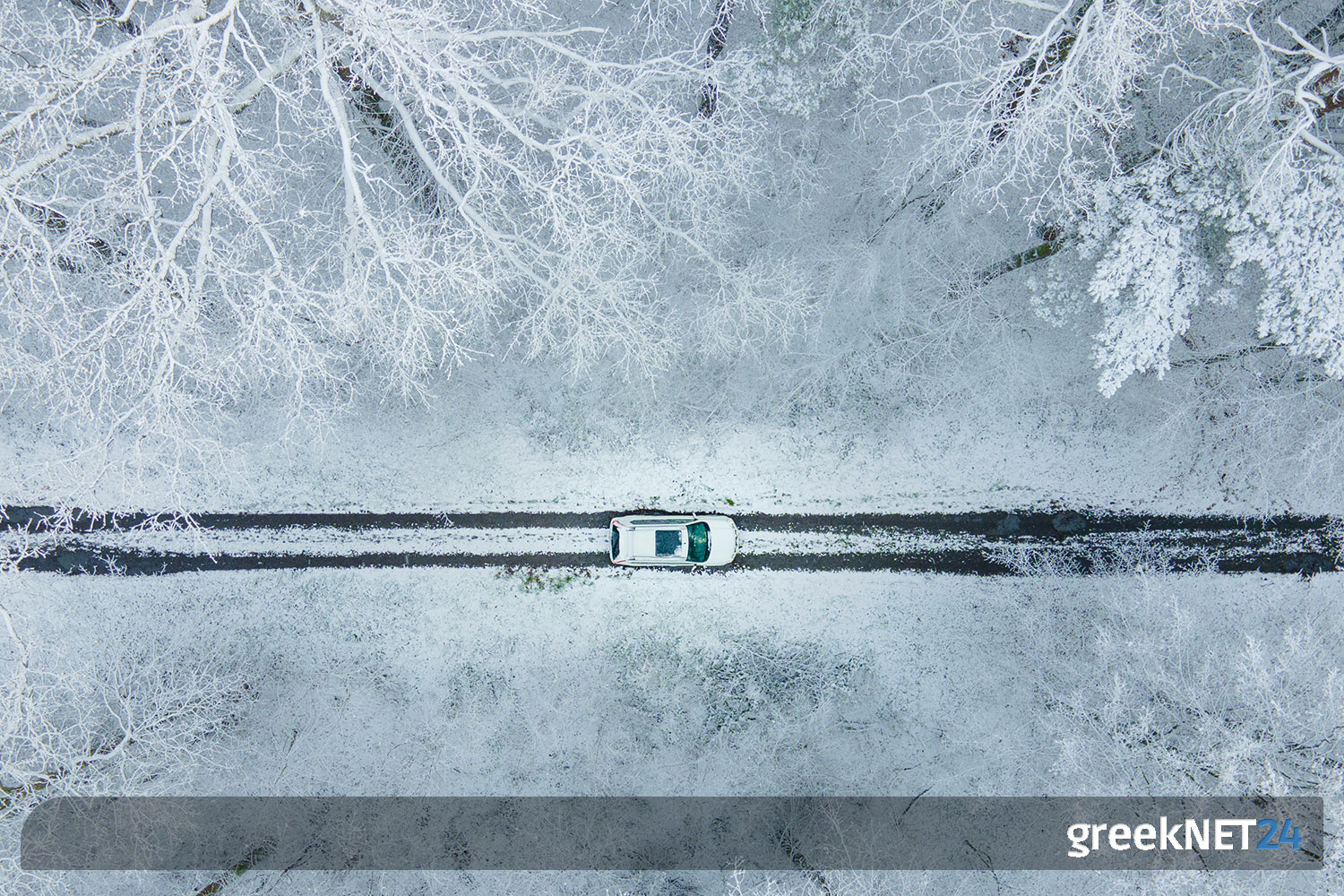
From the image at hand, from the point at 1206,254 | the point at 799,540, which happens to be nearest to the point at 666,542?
the point at 799,540

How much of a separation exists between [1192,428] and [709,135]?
8547 millimetres

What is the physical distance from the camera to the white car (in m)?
10.8

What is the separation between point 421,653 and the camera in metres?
11.3

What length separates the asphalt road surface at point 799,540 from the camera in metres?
11.3

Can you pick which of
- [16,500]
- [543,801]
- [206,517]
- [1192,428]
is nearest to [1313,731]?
[1192,428]

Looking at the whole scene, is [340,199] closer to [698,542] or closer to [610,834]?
[698,542]

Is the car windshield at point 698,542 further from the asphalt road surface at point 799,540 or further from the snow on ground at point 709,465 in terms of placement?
the asphalt road surface at point 799,540

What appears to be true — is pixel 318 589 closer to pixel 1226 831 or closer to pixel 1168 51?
pixel 1226 831

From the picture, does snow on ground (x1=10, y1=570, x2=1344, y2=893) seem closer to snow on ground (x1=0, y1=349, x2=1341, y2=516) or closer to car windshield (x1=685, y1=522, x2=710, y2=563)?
car windshield (x1=685, y1=522, x2=710, y2=563)

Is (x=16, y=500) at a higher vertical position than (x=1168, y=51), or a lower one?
lower

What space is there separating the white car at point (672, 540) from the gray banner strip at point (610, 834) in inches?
150

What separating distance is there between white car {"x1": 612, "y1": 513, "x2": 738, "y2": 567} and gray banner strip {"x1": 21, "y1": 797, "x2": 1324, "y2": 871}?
12.5 ft

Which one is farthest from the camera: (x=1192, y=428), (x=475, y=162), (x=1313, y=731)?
(x=1192, y=428)

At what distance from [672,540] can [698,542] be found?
0.39m
